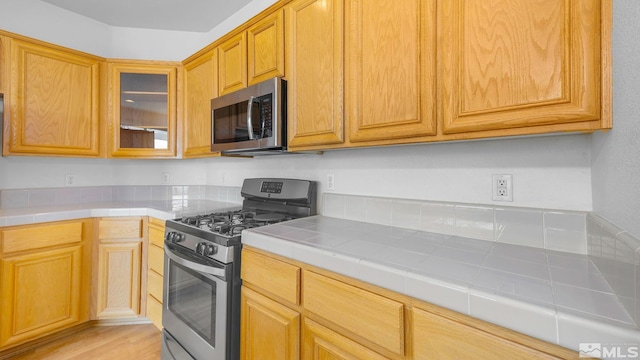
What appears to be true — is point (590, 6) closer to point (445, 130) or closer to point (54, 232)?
point (445, 130)

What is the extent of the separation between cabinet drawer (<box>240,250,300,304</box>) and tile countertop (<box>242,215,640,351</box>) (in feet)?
0.18

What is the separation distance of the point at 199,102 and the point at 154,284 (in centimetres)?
144

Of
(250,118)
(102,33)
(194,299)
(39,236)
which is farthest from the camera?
(102,33)

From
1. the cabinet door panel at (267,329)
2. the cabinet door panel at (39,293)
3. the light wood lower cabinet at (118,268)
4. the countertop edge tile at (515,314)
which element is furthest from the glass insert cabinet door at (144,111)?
the countertop edge tile at (515,314)

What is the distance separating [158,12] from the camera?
2410 millimetres

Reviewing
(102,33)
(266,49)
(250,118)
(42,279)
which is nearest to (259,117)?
(250,118)

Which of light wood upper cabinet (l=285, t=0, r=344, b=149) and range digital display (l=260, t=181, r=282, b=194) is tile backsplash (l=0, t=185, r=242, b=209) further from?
light wood upper cabinet (l=285, t=0, r=344, b=149)

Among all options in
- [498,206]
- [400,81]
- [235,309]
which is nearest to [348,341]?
[235,309]

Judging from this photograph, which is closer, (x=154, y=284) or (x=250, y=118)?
(x=250, y=118)

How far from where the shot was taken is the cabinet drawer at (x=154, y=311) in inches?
76.0

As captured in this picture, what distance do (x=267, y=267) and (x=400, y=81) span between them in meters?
0.97

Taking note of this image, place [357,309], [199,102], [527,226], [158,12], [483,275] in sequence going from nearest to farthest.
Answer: [483,275] < [357,309] < [527,226] < [199,102] < [158,12]

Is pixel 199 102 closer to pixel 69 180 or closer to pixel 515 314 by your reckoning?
pixel 69 180

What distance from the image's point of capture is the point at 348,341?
0.90 meters
